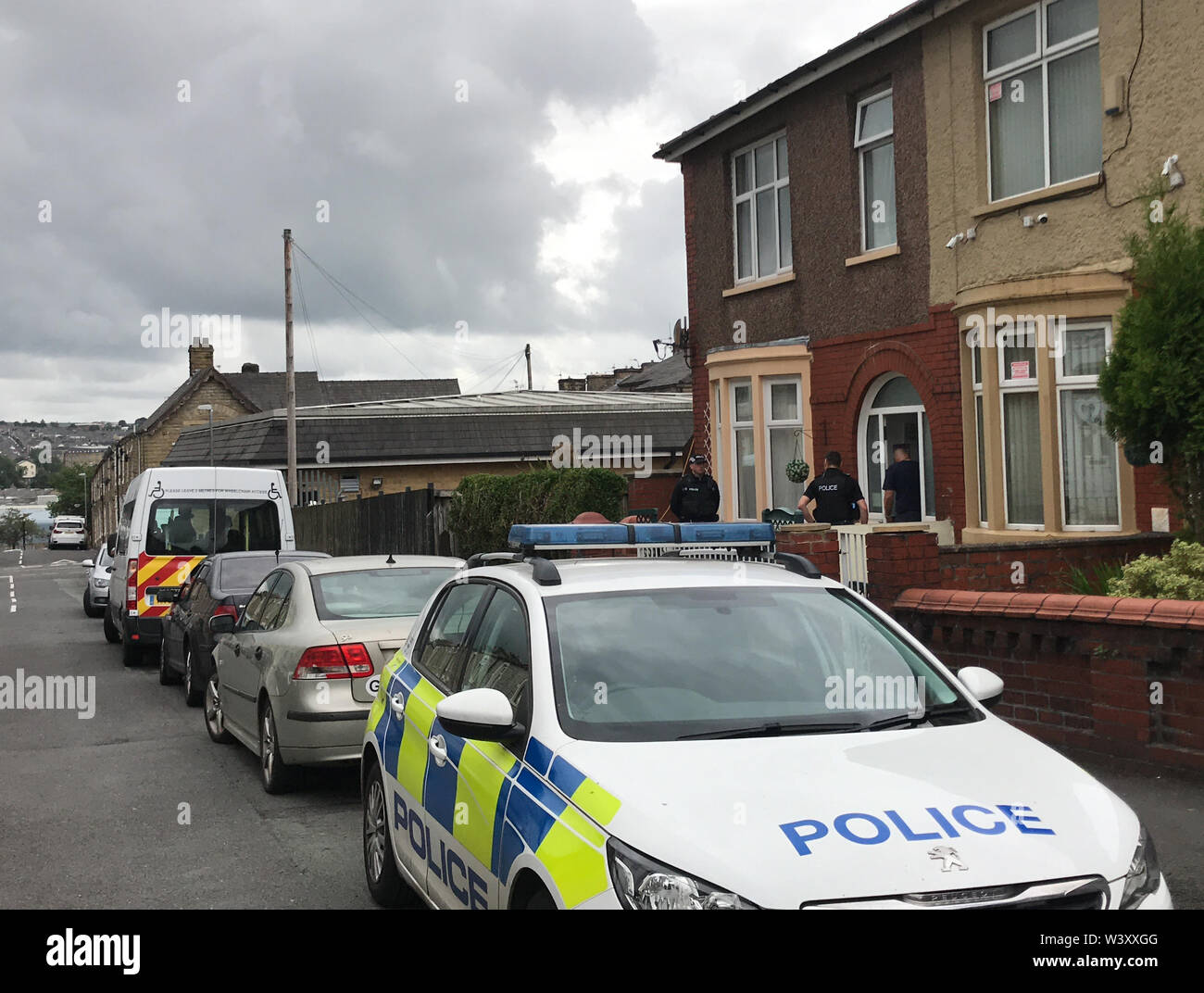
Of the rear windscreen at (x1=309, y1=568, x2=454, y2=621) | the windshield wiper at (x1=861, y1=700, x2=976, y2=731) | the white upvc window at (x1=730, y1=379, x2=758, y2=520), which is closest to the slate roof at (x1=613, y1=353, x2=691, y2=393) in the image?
Result: the white upvc window at (x1=730, y1=379, x2=758, y2=520)

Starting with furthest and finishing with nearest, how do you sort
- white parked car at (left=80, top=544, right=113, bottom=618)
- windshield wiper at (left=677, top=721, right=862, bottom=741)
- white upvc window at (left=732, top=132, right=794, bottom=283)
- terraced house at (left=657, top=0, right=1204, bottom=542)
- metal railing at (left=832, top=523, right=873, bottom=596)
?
white parked car at (left=80, top=544, right=113, bottom=618) → white upvc window at (left=732, top=132, right=794, bottom=283) → terraced house at (left=657, top=0, right=1204, bottom=542) → metal railing at (left=832, top=523, right=873, bottom=596) → windshield wiper at (left=677, top=721, right=862, bottom=741)

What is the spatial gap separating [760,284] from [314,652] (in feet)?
38.4

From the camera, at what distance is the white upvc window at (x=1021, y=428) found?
1400 cm

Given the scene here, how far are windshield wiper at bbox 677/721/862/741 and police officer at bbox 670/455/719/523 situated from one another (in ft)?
35.1

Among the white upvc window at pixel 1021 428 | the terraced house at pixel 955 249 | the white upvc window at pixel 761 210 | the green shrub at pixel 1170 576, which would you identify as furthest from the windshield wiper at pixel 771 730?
the white upvc window at pixel 761 210

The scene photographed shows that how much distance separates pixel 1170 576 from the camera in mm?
8812

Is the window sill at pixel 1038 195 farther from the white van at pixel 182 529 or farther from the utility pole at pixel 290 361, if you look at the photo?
the utility pole at pixel 290 361

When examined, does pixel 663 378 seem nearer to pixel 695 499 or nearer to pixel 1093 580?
pixel 695 499

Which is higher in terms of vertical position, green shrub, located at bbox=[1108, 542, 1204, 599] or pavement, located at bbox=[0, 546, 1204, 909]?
green shrub, located at bbox=[1108, 542, 1204, 599]

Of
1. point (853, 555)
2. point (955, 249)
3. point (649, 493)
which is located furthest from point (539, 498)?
point (853, 555)

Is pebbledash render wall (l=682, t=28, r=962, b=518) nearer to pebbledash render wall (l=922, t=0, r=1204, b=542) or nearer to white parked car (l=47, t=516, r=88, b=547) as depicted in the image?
pebbledash render wall (l=922, t=0, r=1204, b=542)

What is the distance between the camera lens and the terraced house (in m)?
12.9

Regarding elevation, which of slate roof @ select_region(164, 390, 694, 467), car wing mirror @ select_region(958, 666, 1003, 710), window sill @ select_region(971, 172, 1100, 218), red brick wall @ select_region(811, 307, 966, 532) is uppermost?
window sill @ select_region(971, 172, 1100, 218)

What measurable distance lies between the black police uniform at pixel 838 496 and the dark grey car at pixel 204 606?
521 cm
